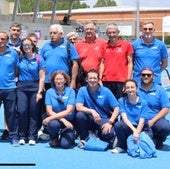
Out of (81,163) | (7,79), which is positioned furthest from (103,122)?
(7,79)

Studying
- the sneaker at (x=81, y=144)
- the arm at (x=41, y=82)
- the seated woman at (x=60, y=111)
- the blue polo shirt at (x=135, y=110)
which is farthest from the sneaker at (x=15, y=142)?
the blue polo shirt at (x=135, y=110)

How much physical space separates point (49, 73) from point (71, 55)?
0.47 meters

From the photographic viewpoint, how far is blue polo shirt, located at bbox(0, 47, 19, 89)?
26.8 ft

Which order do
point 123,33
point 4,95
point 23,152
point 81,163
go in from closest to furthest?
point 81,163 → point 23,152 → point 4,95 → point 123,33

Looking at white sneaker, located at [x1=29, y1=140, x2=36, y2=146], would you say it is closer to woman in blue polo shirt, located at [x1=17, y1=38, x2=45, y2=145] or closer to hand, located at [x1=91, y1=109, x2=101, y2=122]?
woman in blue polo shirt, located at [x1=17, y1=38, x2=45, y2=145]

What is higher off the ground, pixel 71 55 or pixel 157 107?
pixel 71 55

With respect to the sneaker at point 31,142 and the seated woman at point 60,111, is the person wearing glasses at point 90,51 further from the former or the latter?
the sneaker at point 31,142

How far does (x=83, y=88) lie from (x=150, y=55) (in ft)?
4.18

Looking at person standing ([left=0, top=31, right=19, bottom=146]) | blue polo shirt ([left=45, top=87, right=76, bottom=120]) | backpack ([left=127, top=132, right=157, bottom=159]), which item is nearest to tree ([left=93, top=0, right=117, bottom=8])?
person standing ([left=0, top=31, right=19, bottom=146])

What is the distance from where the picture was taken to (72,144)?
27.6ft

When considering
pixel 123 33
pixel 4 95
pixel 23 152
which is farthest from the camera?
pixel 123 33

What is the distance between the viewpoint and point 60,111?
8.19m

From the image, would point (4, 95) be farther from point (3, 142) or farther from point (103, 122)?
point (103, 122)

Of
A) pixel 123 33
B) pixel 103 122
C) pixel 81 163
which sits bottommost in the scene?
pixel 81 163
